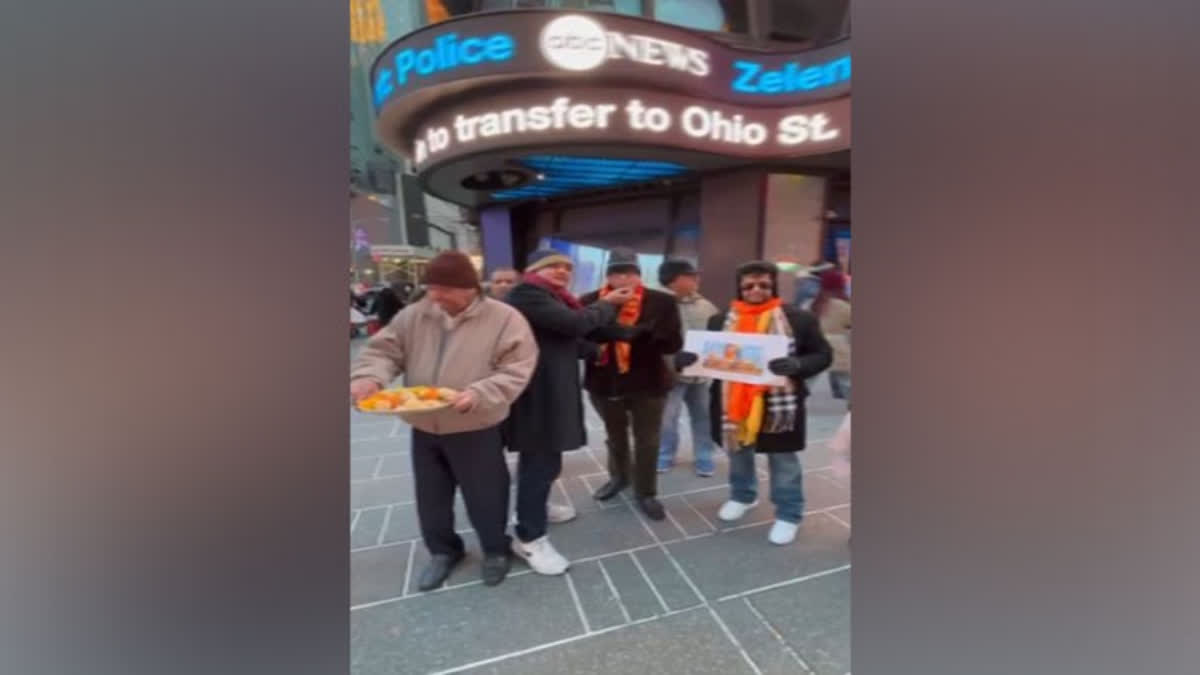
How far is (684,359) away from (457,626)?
2.83 ft

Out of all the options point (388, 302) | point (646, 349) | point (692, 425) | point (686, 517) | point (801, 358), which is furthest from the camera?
point (692, 425)

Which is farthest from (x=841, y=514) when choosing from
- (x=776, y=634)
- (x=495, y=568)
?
(x=495, y=568)

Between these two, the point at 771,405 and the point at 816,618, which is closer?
the point at 816,618

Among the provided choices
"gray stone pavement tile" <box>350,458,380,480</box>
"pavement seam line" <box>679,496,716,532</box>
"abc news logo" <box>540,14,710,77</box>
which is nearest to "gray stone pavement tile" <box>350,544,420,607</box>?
"gray stone pavement tile" <box>350,458,380,480</box>

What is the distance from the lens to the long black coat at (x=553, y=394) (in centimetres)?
119

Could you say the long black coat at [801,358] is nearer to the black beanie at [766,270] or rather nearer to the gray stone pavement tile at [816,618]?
the black beanie at [766,270]

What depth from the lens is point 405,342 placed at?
88cm

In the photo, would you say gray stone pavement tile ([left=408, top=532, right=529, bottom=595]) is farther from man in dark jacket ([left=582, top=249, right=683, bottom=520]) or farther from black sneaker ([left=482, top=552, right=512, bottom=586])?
man in dark jacket ([left=582, top=249, right=683, bottom=520])

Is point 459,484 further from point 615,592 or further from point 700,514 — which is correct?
point 700,514

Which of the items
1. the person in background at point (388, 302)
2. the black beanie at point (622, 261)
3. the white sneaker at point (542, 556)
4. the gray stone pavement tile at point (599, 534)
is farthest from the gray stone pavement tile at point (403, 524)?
the black beanie at point (622, 261)

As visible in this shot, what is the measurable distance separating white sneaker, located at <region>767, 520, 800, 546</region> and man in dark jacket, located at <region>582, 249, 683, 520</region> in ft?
1.02

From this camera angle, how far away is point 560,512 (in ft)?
4.40
